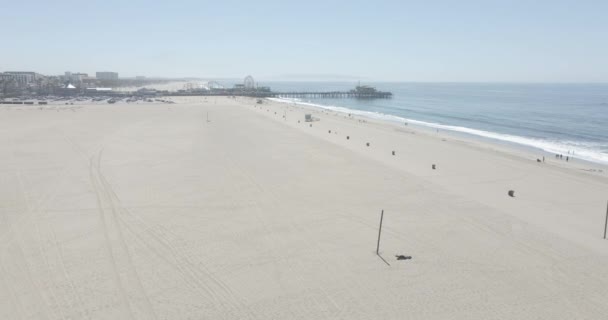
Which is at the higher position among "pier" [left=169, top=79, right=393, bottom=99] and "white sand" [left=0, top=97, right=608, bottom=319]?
"pier" [left=169, top=79, right=393, bottom=99]

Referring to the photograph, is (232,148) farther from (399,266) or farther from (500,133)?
(500,133)

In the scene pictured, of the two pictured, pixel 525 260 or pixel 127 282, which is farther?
pixel 525 260

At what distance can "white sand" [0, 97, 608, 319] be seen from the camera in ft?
27.5

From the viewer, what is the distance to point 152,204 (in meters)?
14.1

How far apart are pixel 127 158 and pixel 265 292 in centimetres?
1550

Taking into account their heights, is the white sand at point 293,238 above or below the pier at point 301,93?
below

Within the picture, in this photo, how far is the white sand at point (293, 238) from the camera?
837cm

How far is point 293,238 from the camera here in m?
11.5

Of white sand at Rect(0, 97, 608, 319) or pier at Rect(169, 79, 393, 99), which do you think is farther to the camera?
pier at Rect(169, 79, 393, 99)

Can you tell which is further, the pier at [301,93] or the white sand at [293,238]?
the pier at [301,93]

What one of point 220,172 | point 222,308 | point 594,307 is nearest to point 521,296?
point 594,307

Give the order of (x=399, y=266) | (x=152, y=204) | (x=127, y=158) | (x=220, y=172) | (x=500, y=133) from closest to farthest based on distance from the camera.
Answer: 1. (x=399, y=266)
2. (x=152, y=204)
3. (x=220, y=172)
4. (x=127, y=158)
5. (x=500, y=133)

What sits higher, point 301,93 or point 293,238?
point 301,93

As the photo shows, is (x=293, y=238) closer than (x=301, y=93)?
Yes
